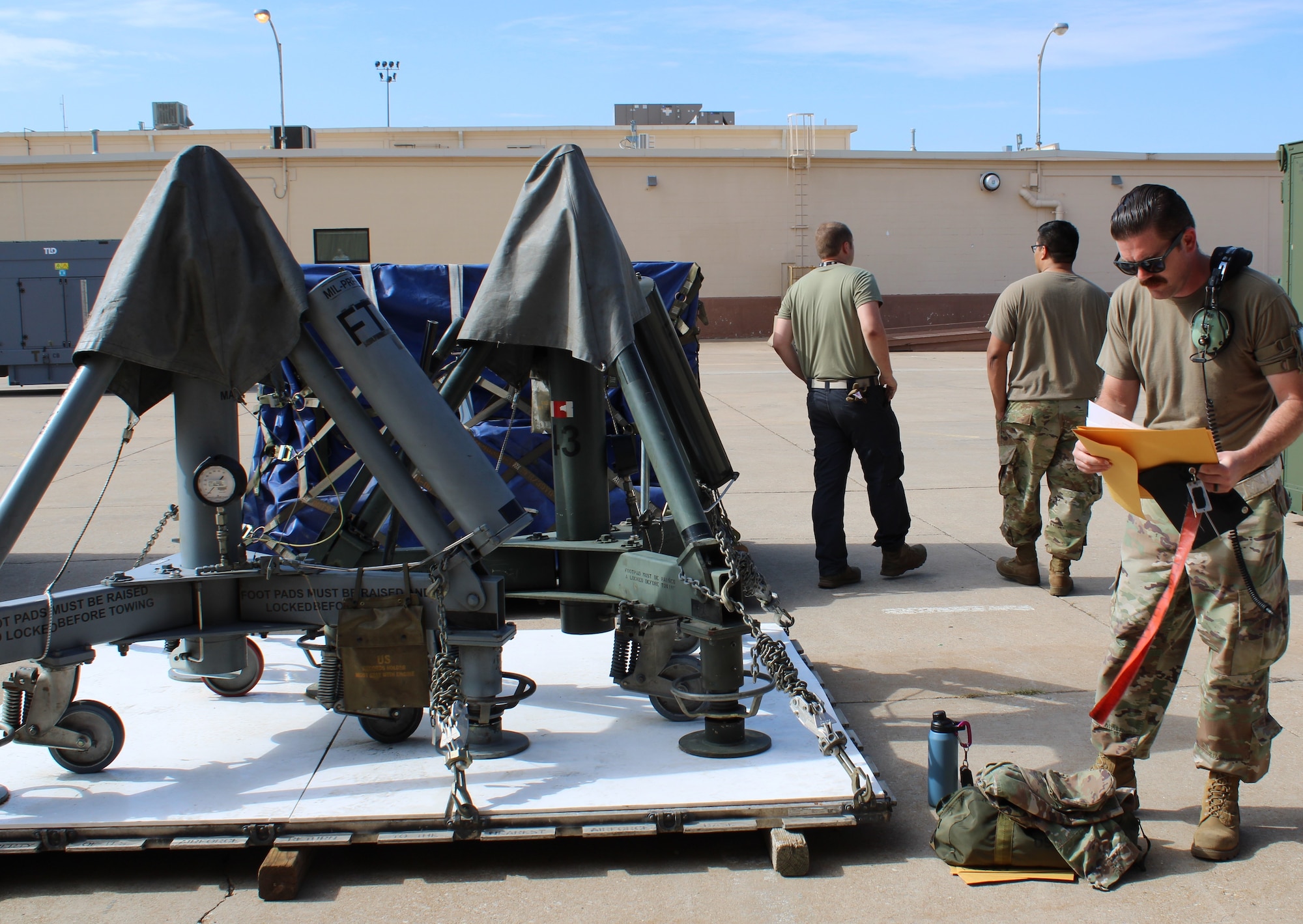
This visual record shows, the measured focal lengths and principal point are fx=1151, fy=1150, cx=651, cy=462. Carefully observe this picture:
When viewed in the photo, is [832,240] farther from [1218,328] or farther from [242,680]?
[242,680]

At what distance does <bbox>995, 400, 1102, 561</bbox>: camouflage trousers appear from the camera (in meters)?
6.57

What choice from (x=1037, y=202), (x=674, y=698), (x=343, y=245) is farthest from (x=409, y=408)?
(x=1037, y=202)

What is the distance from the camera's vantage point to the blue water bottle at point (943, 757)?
3.84 metres

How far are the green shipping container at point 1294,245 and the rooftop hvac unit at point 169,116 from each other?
4007 centimetres

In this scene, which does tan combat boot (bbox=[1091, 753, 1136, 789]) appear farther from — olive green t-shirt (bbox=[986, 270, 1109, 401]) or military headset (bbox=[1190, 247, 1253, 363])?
olive green t-shirt (bbox=[986, 270, 1109, 401])

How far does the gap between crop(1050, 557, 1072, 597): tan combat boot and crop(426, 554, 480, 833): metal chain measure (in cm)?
393

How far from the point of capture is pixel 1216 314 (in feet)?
11.3

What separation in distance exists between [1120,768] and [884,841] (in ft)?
2.68

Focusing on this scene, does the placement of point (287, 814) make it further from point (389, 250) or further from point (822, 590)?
point (389, 250)

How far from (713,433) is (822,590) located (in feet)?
7.23

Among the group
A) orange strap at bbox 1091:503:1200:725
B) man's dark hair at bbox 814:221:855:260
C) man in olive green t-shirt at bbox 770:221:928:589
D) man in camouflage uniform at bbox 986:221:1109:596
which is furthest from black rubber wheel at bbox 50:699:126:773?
man in camouflage uniform at bbox 986:221:1109:596

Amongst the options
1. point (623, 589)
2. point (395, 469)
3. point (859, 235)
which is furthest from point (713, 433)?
point (859, 235)

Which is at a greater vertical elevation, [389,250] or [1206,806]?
[389,250]

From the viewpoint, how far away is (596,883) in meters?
3.44
